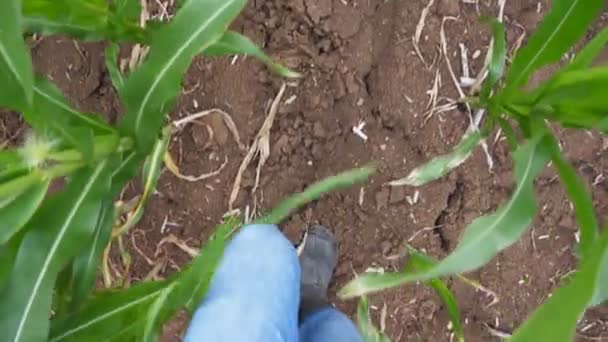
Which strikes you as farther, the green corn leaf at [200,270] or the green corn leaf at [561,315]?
the green corn leaf at [200,270]

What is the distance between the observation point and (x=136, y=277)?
4.33 feet

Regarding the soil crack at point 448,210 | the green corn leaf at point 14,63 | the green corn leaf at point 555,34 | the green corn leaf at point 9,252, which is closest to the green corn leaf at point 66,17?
the green corn leaf at point 14,63

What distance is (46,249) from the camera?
0.89 m

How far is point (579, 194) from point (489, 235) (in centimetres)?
17

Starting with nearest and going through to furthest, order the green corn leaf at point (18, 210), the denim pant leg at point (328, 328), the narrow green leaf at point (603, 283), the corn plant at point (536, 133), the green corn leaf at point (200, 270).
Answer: the narrow green leaf at point (603, 283) < the corn plant at point (536, 133) < the green corn leaf at point (18, 210) < the green corn leaf at point (200, 270) < the denim pant leg at point (328, 328)

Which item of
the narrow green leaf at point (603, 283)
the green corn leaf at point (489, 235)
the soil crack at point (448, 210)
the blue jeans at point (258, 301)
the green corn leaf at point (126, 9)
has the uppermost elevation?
the green corn leaf at point (126, 9)

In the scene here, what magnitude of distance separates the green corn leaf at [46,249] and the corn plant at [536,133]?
0.29 meters

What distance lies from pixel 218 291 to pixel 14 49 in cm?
44

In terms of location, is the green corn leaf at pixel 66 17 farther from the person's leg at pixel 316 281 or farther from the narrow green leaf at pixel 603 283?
the narrow green leaf at pixel 603 283

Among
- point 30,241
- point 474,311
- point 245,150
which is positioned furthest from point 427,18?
point 30,241

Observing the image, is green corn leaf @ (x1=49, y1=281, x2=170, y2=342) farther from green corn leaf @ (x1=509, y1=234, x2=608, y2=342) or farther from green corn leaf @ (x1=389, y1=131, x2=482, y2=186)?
green corn leaf @ (x1=509, y1=234, x2=608, y2=342)

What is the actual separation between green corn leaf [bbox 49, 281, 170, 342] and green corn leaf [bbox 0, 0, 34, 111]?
270 millimetres

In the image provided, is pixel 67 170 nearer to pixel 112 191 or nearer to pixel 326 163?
pixel 112 191

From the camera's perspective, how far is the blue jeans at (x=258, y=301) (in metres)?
1.00
